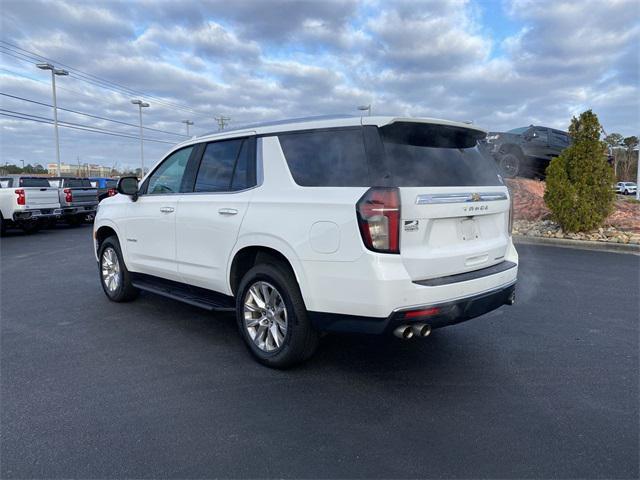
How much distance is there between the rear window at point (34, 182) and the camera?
Answer: 1434 cm

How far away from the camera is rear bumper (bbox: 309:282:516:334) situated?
307 centimetres

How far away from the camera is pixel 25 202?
43.3 feet

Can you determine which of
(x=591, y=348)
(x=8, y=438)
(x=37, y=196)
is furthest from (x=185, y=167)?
(x=37, y=196)

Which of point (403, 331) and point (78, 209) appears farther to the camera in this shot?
point (78, 209)

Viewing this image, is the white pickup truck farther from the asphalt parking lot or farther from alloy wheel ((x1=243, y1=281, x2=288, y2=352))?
alloy wheel ((x1=243, y1=281, x2=288, y2=352))

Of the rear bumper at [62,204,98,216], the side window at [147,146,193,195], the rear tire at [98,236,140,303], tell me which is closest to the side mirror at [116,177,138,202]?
the side window at [147,146,193,195]

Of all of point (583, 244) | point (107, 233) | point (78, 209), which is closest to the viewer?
point (107, 233)

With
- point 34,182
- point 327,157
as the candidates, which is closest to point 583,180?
point 327,157

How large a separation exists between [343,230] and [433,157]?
3.10ft

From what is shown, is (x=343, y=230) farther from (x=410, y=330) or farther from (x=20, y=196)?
(x=20, y=196)

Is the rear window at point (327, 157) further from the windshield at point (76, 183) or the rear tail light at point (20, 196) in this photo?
the windshield at point (76, 183)

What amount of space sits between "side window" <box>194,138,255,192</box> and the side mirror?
1116 mm

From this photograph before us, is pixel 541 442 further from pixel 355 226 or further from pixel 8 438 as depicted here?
pixel 8 438

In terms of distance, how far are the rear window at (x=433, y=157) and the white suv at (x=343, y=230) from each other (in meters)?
0.01
